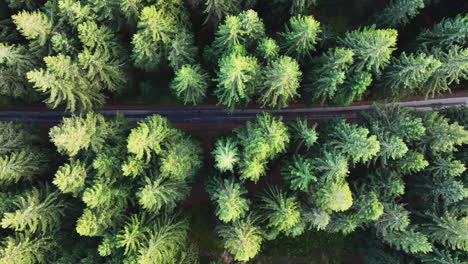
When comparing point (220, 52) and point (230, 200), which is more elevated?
point (220, 52)

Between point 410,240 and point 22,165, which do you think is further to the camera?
point 22,165

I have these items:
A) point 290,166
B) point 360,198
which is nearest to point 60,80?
point 290,166

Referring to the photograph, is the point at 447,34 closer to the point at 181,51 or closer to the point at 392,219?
the point at 392,219

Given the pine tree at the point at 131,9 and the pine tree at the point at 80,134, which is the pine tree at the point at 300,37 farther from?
the pine tree at the point at 80,134

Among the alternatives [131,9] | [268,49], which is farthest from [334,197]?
[131,9]

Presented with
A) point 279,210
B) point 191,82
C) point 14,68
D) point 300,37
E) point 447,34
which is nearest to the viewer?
point 300,37

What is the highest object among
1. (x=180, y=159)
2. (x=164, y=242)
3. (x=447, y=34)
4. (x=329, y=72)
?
(x=447, y=34)
